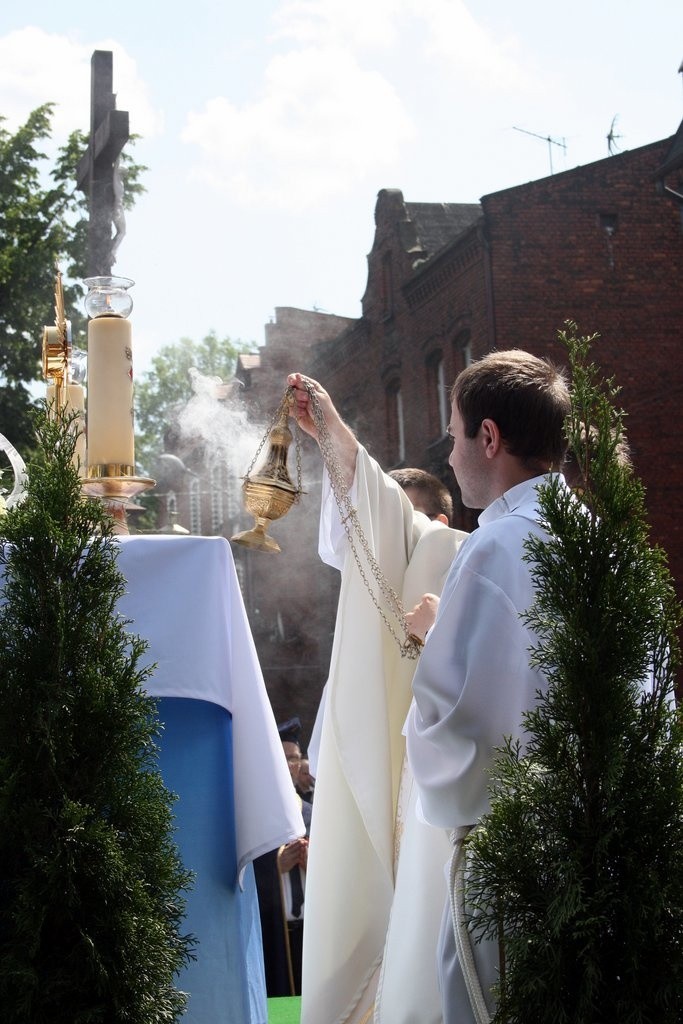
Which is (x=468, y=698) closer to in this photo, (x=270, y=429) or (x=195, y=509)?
(x=270, y=429)

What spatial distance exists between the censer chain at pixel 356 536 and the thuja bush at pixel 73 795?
1482 millimetres

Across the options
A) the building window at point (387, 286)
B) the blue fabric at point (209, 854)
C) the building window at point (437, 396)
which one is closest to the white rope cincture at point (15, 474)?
the blue fabric at point (209, 854)

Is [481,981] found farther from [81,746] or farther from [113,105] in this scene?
[113,105]

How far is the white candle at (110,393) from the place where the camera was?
286 cm

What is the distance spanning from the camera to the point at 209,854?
99.3 inches

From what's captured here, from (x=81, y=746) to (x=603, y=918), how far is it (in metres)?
0.82

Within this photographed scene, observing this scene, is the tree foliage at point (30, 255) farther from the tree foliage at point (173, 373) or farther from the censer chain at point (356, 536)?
the tree foliage at point (173, 373)

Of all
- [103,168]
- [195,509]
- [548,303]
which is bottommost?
[103,168]

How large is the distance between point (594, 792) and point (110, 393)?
165cm

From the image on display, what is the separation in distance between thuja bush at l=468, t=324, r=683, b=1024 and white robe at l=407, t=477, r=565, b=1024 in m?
0.27

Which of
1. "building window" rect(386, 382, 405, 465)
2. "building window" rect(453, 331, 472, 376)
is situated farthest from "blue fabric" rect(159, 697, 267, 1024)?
"building window" rect(386, 382, 405, 465)

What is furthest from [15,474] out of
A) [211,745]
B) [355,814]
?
[355,814]

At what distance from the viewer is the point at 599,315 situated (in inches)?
725

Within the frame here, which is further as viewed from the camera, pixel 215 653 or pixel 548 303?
pixel 548 303
